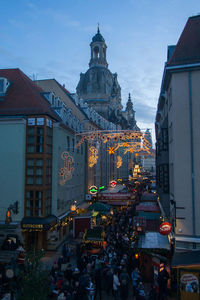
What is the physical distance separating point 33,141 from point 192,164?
13.2 m

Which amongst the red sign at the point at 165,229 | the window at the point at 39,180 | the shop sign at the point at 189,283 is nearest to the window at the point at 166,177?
the red sign at the point at 165,229

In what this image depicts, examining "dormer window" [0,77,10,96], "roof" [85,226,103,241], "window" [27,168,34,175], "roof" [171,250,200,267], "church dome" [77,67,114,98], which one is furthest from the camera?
"church dome" [77,67,114,98]

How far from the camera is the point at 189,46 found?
1616 centimetres

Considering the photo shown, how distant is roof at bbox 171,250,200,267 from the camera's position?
1269 centimetres

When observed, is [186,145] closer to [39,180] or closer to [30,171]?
[39,180]

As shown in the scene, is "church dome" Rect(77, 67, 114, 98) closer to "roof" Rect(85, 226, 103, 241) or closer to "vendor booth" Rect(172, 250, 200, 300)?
"roof" Rect(85, 226, 103, 241)

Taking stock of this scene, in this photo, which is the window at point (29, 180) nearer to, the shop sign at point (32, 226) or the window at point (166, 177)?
the shop sign at point (32, 226)

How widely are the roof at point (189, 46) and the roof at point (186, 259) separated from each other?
35.7 ft

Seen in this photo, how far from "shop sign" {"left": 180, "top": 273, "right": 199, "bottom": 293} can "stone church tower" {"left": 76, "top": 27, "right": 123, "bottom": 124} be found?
169ft

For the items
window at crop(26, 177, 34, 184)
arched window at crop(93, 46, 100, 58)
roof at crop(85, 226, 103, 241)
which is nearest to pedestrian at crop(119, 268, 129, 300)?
roof at crop(85, 226, 103, 241)

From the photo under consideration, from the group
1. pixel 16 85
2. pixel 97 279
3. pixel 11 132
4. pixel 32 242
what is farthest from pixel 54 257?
pixel 16 85

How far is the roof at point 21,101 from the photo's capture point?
73.7 ft

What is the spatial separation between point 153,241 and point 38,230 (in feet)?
29.9

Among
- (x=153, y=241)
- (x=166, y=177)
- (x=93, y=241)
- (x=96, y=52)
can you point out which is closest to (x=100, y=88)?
(x=96, y=52)
